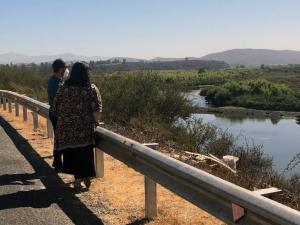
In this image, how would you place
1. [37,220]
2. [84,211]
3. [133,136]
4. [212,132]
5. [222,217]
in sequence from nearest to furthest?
[222,217], [37,220], [84,211], [133,136], [212,132]

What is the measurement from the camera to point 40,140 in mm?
8844

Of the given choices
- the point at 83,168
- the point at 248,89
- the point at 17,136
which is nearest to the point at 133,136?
the point at 17,136

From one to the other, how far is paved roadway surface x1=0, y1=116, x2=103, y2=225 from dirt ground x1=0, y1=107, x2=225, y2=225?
0.17m

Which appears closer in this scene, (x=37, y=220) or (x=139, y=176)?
(x=37, y=220)

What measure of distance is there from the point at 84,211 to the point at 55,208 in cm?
37

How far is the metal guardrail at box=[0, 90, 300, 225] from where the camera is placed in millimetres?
2428

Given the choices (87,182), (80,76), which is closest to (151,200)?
(87,182)

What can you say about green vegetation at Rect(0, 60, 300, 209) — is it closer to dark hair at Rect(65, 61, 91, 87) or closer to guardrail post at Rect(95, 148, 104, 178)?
guardrail post at Rect(95, 148, 104, 178)

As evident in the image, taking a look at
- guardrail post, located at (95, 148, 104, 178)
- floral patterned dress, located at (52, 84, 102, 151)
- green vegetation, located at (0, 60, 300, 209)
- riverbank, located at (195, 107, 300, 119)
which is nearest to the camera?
floral patterned dress, located at (52, 84, 102, 151)

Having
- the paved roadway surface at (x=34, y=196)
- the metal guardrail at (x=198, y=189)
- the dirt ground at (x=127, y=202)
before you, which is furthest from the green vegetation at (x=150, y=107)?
the metal guardrail at (x=198, y=189)

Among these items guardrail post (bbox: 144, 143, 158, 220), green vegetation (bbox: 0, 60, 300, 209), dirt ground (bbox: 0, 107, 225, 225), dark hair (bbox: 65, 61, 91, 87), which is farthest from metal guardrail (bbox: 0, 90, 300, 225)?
green vegetation (bbox: 0, 60, 300, 209)

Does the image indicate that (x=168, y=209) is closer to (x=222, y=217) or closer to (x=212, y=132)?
(x=222, y=217)

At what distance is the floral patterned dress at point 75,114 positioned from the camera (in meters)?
5.08

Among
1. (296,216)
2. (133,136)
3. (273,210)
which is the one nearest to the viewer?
(296,216)
